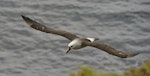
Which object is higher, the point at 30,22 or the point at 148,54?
the point at 30,22

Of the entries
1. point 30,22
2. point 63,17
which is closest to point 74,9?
point 63,17

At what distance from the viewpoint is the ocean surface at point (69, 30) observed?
51.9 feet

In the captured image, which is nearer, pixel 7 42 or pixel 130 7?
pixel 7 42

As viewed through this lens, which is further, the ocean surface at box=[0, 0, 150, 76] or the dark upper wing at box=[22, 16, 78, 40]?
the ocean surface at box=[0, 0, 150, 76]

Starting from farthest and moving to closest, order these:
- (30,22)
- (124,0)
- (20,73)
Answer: (124,0)
(20,73)
(30,22)

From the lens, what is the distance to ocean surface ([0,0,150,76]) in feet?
51.9

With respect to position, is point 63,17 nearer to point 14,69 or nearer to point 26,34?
point 26,34

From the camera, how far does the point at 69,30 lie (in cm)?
1770

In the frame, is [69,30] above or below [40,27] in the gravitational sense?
below

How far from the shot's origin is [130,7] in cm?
1934

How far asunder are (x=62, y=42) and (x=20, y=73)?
232 centimetres

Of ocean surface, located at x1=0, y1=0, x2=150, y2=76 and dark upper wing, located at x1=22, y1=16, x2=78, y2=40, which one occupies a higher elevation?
dark upper wing, located at x1=22, y1=16, x2=78, y2=40

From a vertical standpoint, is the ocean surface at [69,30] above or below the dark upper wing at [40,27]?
below

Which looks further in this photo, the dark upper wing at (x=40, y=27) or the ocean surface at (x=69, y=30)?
the ocean surface at (x=69, y=30)
